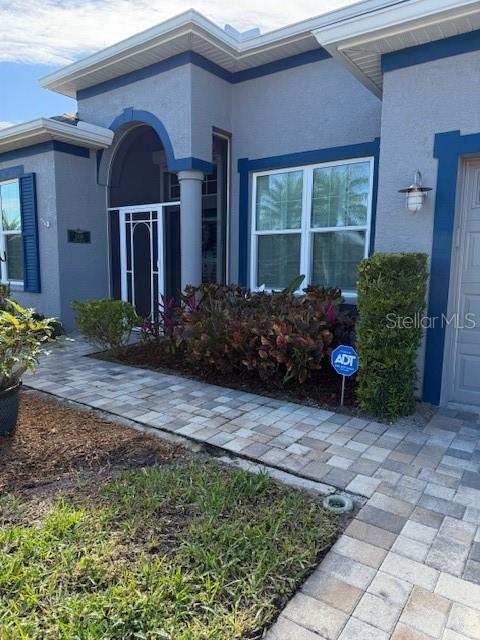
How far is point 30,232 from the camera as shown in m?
7.73

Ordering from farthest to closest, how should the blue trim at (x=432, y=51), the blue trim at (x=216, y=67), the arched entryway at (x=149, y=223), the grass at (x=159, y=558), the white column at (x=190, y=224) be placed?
the arched entryway at (x=149, y=223) → the white column at (x=190, y=224) → the blue trim at (x=216, y=67) → the blue trim at (x=432, y=51) → the grass at (x=159, y=558)

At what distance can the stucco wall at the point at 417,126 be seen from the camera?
393cm

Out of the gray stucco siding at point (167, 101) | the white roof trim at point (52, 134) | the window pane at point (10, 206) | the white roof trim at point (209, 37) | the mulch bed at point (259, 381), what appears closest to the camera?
the mulch bed at point (259, 381)

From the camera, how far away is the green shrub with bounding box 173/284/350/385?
4.57 m

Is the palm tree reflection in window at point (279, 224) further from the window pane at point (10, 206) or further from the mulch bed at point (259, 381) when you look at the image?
the window pane at point (10, 206)

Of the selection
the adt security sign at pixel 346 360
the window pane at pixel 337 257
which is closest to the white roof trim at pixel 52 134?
the window pane at pixel 337 257

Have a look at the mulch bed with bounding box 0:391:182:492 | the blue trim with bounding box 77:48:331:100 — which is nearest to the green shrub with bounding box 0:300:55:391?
the mulch bed with bounding box 0:391:182:492

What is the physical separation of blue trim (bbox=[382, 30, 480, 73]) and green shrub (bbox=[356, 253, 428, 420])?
1816mm

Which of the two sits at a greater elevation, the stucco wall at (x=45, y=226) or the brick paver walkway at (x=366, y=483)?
the stucco wall at (x=45, y=226)

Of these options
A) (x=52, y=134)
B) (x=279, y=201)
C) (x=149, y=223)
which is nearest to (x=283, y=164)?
(x=279, y=201)

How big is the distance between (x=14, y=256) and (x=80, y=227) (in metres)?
1.81

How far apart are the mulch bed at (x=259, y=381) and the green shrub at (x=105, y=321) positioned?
257 millimetres

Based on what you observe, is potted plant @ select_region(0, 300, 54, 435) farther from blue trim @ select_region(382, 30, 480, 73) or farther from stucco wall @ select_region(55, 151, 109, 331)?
stucco wall @ select_region(55, 151, 109, 331)

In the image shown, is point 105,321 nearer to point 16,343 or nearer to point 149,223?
point 149,223
